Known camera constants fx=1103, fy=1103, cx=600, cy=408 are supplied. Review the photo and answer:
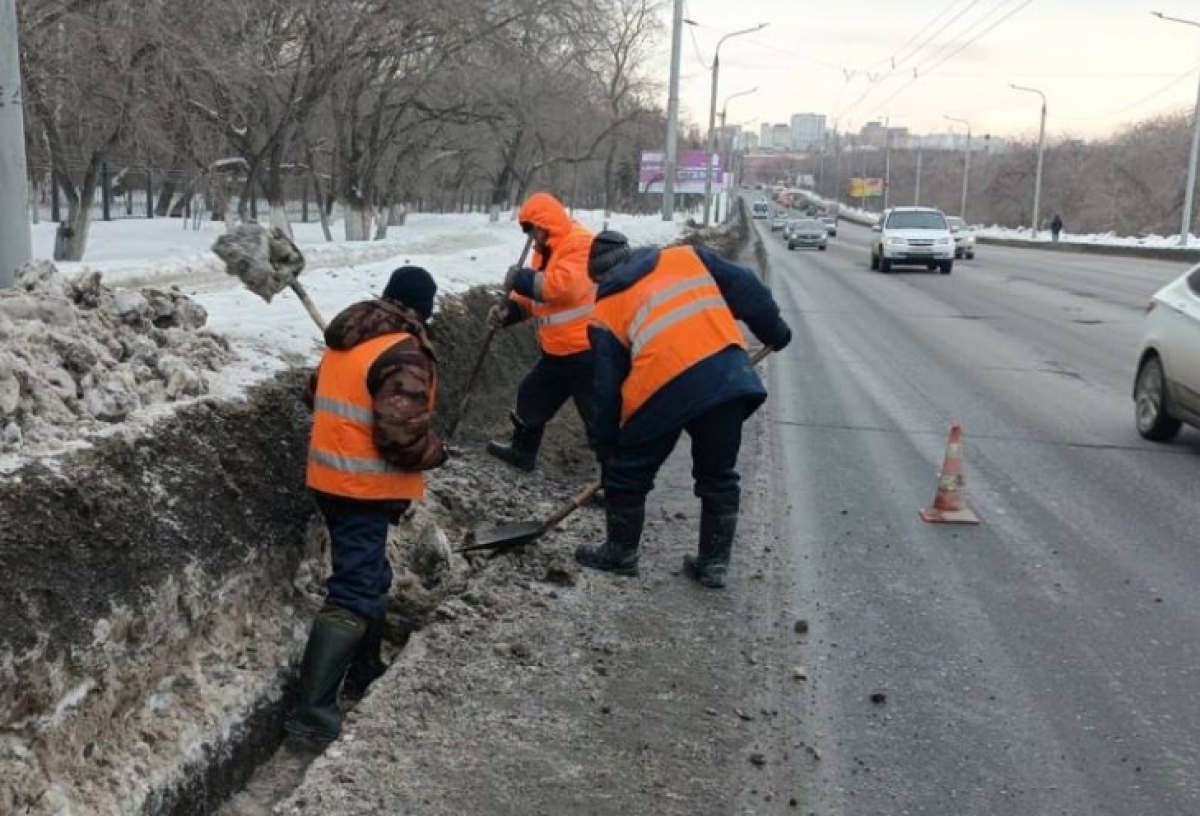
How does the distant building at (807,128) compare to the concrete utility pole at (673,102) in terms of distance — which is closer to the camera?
the concrete utility pole at (673,102)

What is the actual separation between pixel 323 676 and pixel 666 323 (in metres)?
2.12

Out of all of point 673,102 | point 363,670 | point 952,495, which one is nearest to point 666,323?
point 363,670

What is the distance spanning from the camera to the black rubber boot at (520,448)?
22.8 feet

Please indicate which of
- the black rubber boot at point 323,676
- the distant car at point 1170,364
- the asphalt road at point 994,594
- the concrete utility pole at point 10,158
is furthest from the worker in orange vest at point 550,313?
the distant car at point 1170,364

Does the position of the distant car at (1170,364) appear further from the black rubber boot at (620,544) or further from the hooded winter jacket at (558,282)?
the black rubber boot at (620,544)

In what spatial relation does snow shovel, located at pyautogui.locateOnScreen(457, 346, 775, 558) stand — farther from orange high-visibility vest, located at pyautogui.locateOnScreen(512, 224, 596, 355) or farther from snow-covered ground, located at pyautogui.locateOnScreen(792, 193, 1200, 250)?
snow-covered ground, located at pyautogui.locateOnScreen(792, 193, 1200, 250)

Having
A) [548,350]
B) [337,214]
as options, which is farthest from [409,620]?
[337,214]

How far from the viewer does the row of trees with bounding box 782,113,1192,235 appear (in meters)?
82.4

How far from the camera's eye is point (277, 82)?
2367 cm

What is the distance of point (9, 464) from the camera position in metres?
3.28

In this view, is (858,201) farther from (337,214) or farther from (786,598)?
(786,598)

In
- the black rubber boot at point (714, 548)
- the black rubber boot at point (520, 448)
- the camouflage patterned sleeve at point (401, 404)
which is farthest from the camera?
the black rubber boot at point (520, 448)

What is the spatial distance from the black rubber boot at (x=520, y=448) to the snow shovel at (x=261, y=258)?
6.30 feet

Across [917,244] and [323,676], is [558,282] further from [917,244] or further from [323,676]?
[917,244]
